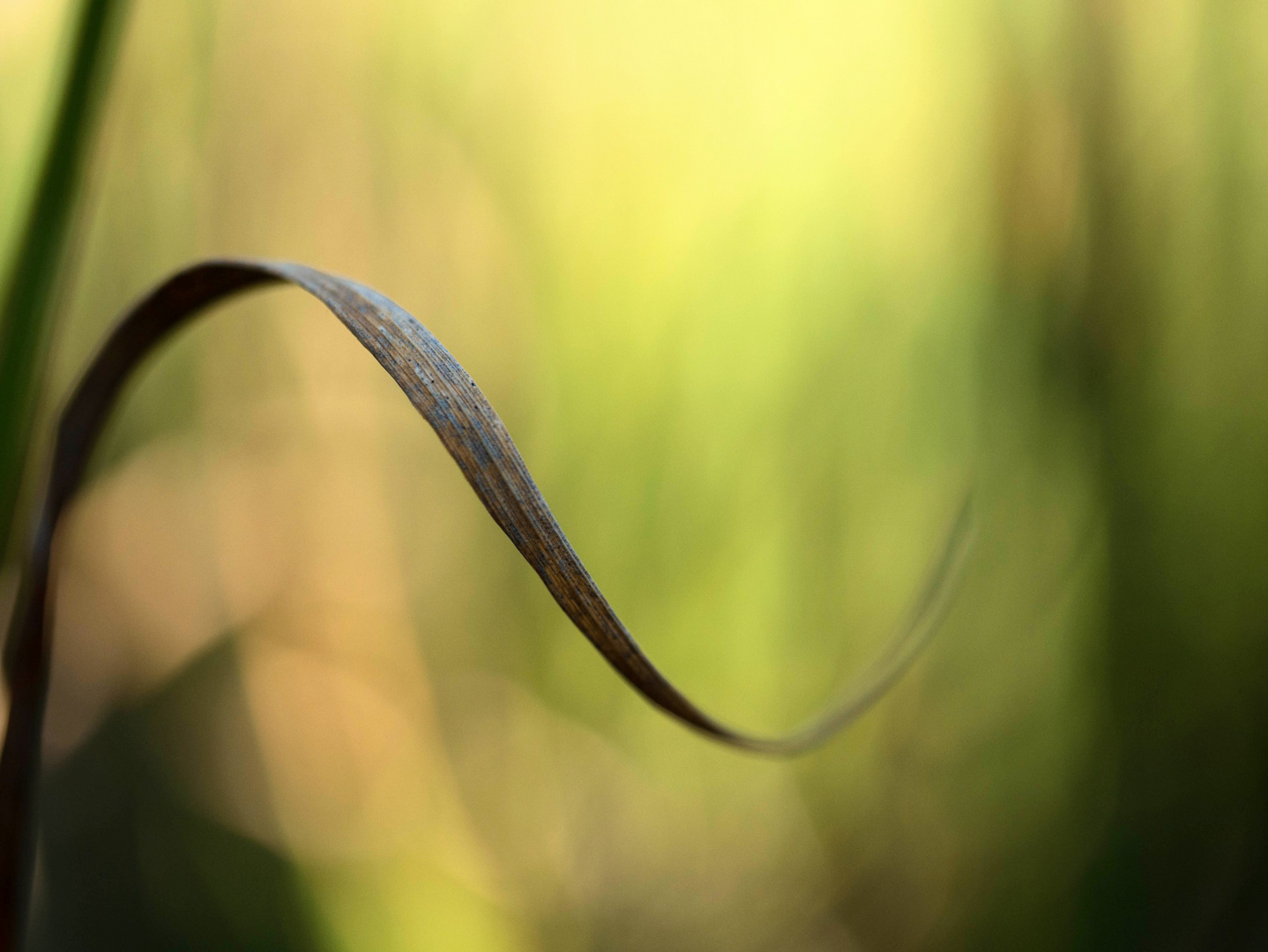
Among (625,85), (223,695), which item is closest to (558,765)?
(223,695)

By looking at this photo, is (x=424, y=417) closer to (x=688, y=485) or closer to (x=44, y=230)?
(x=44, y=230)

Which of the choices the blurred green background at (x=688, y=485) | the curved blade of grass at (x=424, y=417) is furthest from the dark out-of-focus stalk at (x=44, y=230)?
the blurred green background at (x=688, y=485)

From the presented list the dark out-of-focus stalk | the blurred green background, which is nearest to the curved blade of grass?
the dark out-of-focus stalk

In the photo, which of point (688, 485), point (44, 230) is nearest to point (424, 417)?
point (44, 230)

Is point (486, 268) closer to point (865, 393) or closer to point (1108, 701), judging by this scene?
point (865, 393)

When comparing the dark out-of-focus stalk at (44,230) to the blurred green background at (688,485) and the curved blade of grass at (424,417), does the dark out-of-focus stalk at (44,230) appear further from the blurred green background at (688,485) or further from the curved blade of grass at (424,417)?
the blurred green background at (688,485)

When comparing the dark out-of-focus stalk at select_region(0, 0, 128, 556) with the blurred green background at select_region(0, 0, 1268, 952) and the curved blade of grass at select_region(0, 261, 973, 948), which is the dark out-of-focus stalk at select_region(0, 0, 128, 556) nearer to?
the curved blade of grass at select_region(0, 261, 973, 948)
